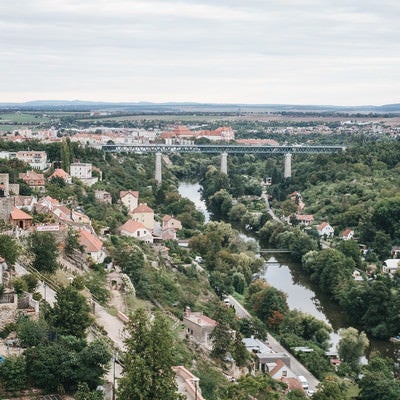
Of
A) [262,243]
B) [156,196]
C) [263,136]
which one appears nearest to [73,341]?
[262,243]

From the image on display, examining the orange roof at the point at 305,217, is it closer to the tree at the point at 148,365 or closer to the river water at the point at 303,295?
the river water at the point at 303,295

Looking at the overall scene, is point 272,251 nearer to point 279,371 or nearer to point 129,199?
point 129,199

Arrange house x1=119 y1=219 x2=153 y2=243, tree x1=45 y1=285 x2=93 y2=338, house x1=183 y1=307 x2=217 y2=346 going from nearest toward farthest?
tree x1=45 y1=285 x2=93 y2=338 < house x1=183 y1=307 x2=217 y2=346 < house x1=119 y1=219 x2=153 y2=243

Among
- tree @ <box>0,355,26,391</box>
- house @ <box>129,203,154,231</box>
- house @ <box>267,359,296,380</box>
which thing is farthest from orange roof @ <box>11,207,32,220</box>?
house @ <box>129,203,154,231</box>

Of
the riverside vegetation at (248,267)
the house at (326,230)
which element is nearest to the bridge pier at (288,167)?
the riverside vegetation at (248,267)

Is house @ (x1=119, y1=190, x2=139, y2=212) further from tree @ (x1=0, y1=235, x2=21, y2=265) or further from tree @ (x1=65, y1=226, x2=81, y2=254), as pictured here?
tree @ (x1=0, y1=235, x2=21, y2=265)
